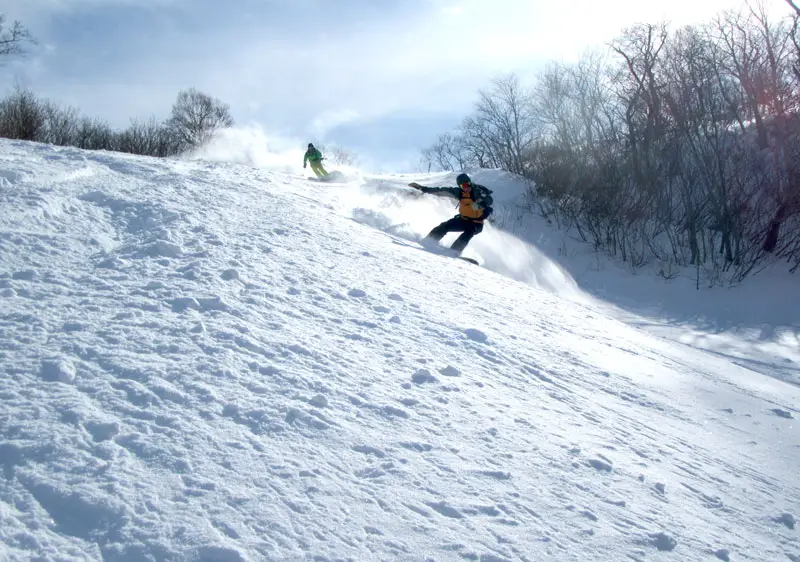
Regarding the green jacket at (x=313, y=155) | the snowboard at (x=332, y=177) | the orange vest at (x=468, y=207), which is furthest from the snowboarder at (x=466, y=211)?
the green jacket at (x=313, y=155)

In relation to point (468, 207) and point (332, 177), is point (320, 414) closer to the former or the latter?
point (468, 207)

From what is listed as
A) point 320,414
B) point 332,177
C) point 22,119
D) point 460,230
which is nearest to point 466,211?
point 460,230

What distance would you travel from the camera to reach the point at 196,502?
8.19 feet

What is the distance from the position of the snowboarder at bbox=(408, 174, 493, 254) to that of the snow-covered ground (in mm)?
3333

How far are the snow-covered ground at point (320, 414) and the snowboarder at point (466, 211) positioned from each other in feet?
10.9

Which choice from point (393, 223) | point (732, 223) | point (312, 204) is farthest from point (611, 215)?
point (312, 204)

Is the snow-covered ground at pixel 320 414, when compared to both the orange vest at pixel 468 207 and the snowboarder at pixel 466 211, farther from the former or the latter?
the orange vest at pixel 468 207

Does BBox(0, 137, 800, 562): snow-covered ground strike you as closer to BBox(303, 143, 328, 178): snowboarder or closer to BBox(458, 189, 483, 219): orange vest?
BBox(458, 189, 483, 219): orange vest

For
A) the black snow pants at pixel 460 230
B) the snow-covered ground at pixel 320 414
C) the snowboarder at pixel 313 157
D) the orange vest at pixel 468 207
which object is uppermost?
the snowboarder at pixel 313 157

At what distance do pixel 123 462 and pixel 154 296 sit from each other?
211 cm

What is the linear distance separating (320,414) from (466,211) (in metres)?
7.67

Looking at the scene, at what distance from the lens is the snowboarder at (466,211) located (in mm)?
10586

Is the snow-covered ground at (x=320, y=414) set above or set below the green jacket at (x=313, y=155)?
below

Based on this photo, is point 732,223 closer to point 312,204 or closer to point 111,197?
point 312,204
